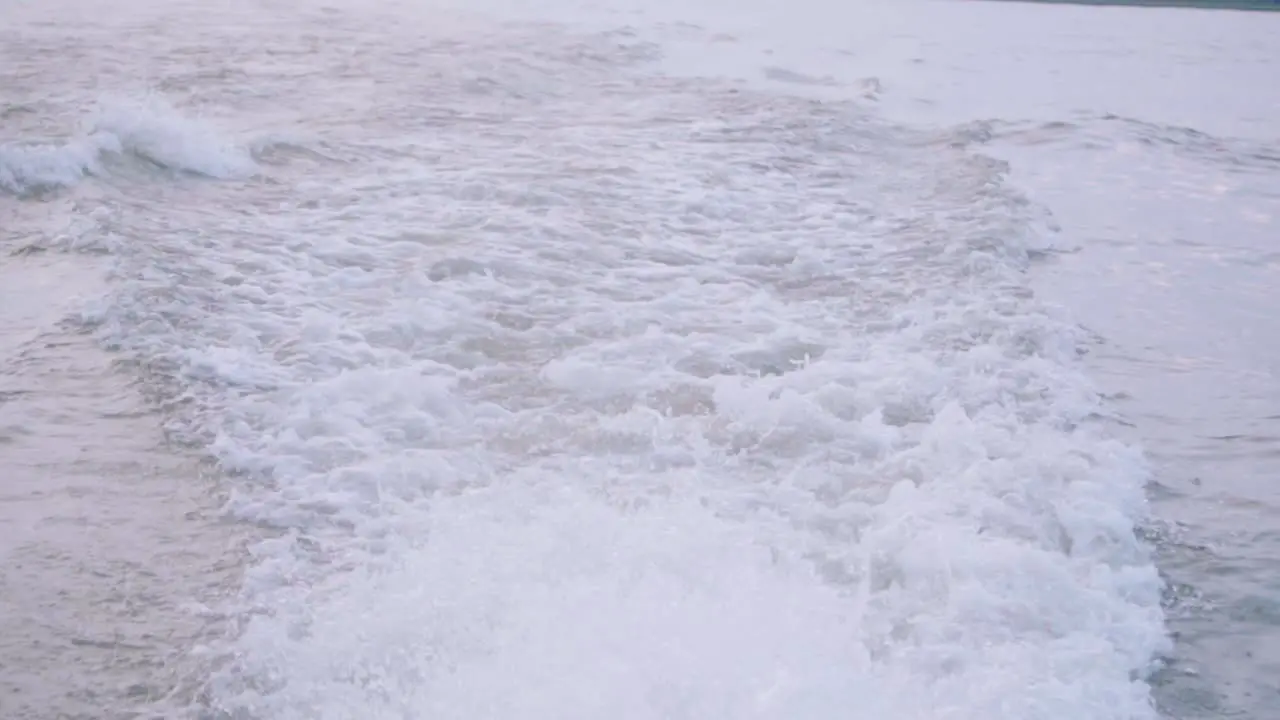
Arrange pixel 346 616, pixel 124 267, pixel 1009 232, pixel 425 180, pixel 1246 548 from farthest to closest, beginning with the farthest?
1. pixel 425 180
2. pixel 1009 232
3. pixel 124 267
4. pixel 1246 548
5. pixel 346 616

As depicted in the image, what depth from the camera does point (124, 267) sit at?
5914mm

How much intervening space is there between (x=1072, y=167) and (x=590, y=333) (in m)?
5.49

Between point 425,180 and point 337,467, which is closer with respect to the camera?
point 337,467

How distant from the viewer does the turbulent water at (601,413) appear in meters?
3.29

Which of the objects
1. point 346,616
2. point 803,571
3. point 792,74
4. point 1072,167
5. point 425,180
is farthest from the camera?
point 792,74

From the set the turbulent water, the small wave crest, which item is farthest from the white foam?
the small wave crest

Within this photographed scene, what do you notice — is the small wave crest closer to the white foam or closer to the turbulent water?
the turbulent water

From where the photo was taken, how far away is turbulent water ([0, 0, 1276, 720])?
10.8 ft

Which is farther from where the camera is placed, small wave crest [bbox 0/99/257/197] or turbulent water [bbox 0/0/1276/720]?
small wave crest [bbox 0/99/257/197]

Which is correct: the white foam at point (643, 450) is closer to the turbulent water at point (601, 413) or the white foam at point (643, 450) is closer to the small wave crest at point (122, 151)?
the turbulent water at point (601, 413)

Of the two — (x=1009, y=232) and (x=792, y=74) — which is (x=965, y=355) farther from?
(x=792, y=74)

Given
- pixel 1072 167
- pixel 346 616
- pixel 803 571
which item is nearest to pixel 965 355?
pixel 803 571

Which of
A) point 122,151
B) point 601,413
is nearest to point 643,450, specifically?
point 601,413

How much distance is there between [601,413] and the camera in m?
4.77
